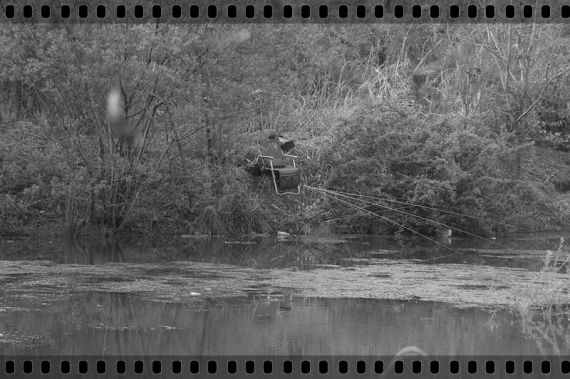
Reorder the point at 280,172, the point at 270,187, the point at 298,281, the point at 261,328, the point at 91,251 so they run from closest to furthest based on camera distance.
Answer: the point at 261,328 → the point at 298,281 → the point at 91,251 → the point at 280,172 → the point at 270,187

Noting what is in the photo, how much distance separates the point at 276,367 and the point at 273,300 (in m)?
3.43

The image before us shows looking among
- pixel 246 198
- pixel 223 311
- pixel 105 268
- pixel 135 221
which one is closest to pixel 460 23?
pixel 246 198

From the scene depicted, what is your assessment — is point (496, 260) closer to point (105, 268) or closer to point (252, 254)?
point (252, 254)

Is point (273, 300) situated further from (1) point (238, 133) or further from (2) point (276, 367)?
(1) point (238, 133)

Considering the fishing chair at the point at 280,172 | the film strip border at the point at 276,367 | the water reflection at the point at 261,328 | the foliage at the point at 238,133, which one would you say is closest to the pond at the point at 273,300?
the water reflection at the point at 261,328

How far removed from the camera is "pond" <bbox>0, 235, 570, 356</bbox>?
35.7 ft

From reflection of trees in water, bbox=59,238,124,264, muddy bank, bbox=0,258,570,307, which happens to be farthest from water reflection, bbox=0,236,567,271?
muddy bank, bbox=0,258,570,307

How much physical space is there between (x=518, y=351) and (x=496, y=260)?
22.8 ft

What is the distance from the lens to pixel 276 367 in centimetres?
998

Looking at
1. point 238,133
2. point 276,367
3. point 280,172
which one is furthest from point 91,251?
point 276,367

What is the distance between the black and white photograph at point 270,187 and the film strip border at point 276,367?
1.24 meters

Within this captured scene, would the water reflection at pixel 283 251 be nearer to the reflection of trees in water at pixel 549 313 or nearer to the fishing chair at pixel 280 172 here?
the fishing chair at pixel 280 172

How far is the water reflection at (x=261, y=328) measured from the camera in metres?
10.6

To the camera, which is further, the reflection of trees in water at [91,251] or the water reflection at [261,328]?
the reflection of trees in water at [91,251]
